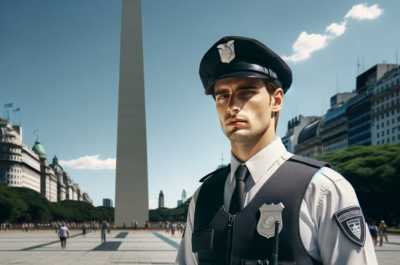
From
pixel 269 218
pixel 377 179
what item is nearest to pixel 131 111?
pixel 377 179

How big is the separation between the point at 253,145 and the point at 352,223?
23.2 inches

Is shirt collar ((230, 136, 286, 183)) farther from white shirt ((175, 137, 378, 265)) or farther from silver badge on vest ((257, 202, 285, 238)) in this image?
silver badge on vest ((257, 202, 285, 238))

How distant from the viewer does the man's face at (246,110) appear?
2.06m

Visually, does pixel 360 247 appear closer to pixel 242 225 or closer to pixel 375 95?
pixel 242 225

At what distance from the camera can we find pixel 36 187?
127 m

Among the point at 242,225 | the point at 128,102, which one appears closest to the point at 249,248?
the point at 242,225

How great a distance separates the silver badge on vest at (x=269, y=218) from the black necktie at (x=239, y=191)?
0.47 ft

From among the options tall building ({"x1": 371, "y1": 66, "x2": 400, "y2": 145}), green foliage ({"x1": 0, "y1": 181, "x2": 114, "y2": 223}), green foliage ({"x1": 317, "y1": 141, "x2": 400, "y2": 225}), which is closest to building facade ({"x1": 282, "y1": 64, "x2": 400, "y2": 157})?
tall building ({"x1": 371, "y1": 66, "x2": 400, "y2": 145})

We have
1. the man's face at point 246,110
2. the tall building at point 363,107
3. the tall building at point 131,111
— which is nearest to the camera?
the man's face at point 246,110

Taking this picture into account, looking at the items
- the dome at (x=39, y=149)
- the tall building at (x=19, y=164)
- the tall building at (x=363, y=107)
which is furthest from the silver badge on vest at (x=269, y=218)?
the dome at (x=39, y=149)

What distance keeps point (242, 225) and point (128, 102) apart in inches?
1641

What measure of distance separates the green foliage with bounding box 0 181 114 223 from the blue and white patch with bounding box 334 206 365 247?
6124 cm

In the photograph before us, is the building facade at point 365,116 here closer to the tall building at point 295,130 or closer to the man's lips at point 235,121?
the tall building at point 295,130

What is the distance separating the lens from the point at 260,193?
6.46 ft
